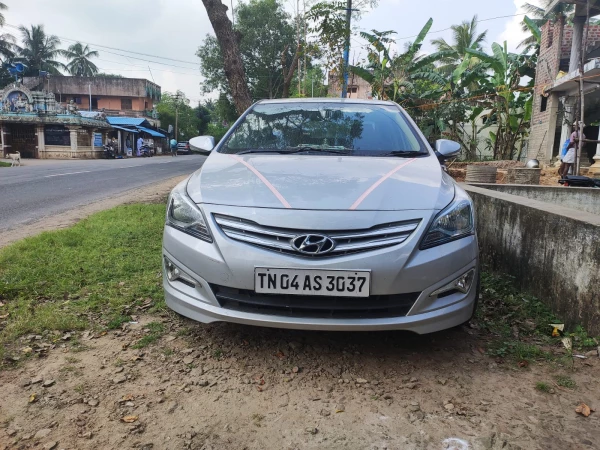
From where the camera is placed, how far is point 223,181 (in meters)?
2.68

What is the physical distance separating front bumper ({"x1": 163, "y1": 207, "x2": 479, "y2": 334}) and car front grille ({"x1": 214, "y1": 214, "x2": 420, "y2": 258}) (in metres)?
0.03

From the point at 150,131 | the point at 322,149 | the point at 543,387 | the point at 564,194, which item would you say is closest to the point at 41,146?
the point at 150,131

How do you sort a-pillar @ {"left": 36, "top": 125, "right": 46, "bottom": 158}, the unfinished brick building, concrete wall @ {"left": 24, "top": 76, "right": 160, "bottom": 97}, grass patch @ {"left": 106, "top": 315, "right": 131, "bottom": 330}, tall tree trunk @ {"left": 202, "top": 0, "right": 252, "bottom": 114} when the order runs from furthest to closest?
concrete wall @ {"left": 24, "top": 76, "right": 160, "bottom": 97}
a-pillar @ {"left": 36, "top": 125, "right": 46, "bottom": 158}
the unfinished brick building
tall tree trunk @ {"left": 202, "top": 0, "right": 252, "bottom": 114}
grass patch @ {"left": 106, "top": 315, "right": 131, "bottom": 330}

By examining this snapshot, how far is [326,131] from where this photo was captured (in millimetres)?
3523

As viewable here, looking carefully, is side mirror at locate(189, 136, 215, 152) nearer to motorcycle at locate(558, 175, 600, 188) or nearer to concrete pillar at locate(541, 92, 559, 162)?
motorcycle at locate(558, 175, 600, 188)

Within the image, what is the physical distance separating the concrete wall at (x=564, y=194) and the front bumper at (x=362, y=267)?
405 centimetres

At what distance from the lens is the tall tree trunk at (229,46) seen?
8172 mm

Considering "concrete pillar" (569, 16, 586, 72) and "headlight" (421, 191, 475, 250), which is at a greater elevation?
"concrete pillar" (569, 16, 586, 72)

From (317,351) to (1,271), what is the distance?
2.88 m

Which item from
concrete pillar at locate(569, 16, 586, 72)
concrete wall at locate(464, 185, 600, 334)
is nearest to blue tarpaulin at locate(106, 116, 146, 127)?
concrete pillar at locate(569, 16, 586, 72)

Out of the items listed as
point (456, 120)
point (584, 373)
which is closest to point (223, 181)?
point (584, 373)

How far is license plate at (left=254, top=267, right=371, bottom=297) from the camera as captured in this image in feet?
7.12

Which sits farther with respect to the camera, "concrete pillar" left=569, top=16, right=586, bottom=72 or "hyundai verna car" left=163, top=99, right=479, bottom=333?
"concrete pillar" left=569, top=16, right=586, bottom=72

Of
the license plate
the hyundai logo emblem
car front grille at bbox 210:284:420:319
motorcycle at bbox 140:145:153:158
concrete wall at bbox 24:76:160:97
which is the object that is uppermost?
concrete wall at bbox 24:76:160:97
